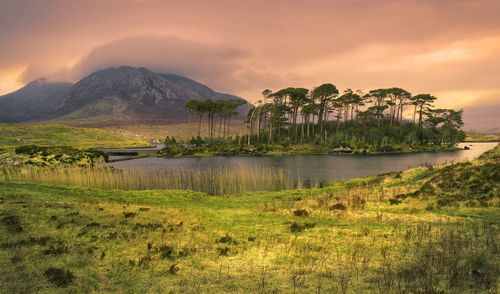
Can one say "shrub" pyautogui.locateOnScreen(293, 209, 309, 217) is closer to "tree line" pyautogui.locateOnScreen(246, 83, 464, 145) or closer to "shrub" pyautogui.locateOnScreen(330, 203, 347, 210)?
"shrub" pyautogui.locateOnScreen(330, 203, 347, 210)

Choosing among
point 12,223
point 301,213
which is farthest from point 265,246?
point 12,223

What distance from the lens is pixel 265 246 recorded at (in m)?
17.7

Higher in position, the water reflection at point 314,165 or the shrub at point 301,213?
the shrub at point 301,213

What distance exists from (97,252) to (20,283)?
399 centimetres

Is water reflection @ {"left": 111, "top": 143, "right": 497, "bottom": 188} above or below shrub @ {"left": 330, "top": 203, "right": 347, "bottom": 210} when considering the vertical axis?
below

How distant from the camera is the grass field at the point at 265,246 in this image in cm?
1279

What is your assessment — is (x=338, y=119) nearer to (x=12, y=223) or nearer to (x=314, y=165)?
(x=314, y=165)

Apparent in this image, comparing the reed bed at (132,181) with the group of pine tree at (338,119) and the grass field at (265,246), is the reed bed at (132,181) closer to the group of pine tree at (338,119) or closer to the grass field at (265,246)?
the grass field at (265,246)

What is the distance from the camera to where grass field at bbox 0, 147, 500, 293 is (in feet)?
42.0

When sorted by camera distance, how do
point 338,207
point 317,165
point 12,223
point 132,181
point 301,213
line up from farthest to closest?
point 317,165 < point 132,181 < point 338,207 < point 301,213 < point 12,223

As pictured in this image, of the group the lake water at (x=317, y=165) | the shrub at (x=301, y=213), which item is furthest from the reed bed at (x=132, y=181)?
the shrub at (x=301, y=213)

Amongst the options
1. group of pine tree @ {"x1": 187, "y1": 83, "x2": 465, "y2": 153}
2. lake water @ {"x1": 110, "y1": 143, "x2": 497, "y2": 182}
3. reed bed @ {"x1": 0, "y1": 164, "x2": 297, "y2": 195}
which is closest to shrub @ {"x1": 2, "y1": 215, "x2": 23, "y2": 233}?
reed bed @ {"x1": 0, "y1": 164, "x2": 297, "y2": 195}

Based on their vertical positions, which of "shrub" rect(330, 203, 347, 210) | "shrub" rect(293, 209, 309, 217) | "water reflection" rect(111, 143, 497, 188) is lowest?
"water reflection" rect(111, 143, 497, 188)

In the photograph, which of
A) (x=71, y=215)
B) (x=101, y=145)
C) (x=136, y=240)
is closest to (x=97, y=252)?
(x=136, y=240)
